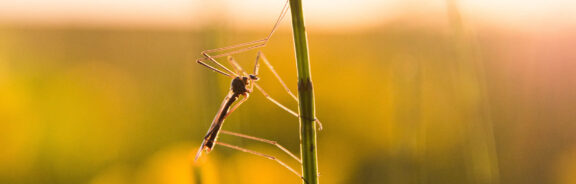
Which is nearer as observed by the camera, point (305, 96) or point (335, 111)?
point (305, 96)

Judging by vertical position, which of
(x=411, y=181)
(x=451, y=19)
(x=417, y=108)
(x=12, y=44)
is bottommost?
(x=411, y=181)

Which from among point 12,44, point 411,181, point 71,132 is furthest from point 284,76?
point 411,181

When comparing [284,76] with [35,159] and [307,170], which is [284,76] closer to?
[35,159]

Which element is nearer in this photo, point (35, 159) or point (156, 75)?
point (35, 159)

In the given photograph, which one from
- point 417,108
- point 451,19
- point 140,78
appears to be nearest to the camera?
point 451,19

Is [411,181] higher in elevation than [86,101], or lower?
lower

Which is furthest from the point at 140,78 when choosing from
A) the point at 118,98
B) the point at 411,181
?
the point at 411,181

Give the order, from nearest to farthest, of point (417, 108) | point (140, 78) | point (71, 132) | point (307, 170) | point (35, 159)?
point (307, 170)
point (417, 108)
point (35, 159)
point (71, 132)
point (140, 78)
